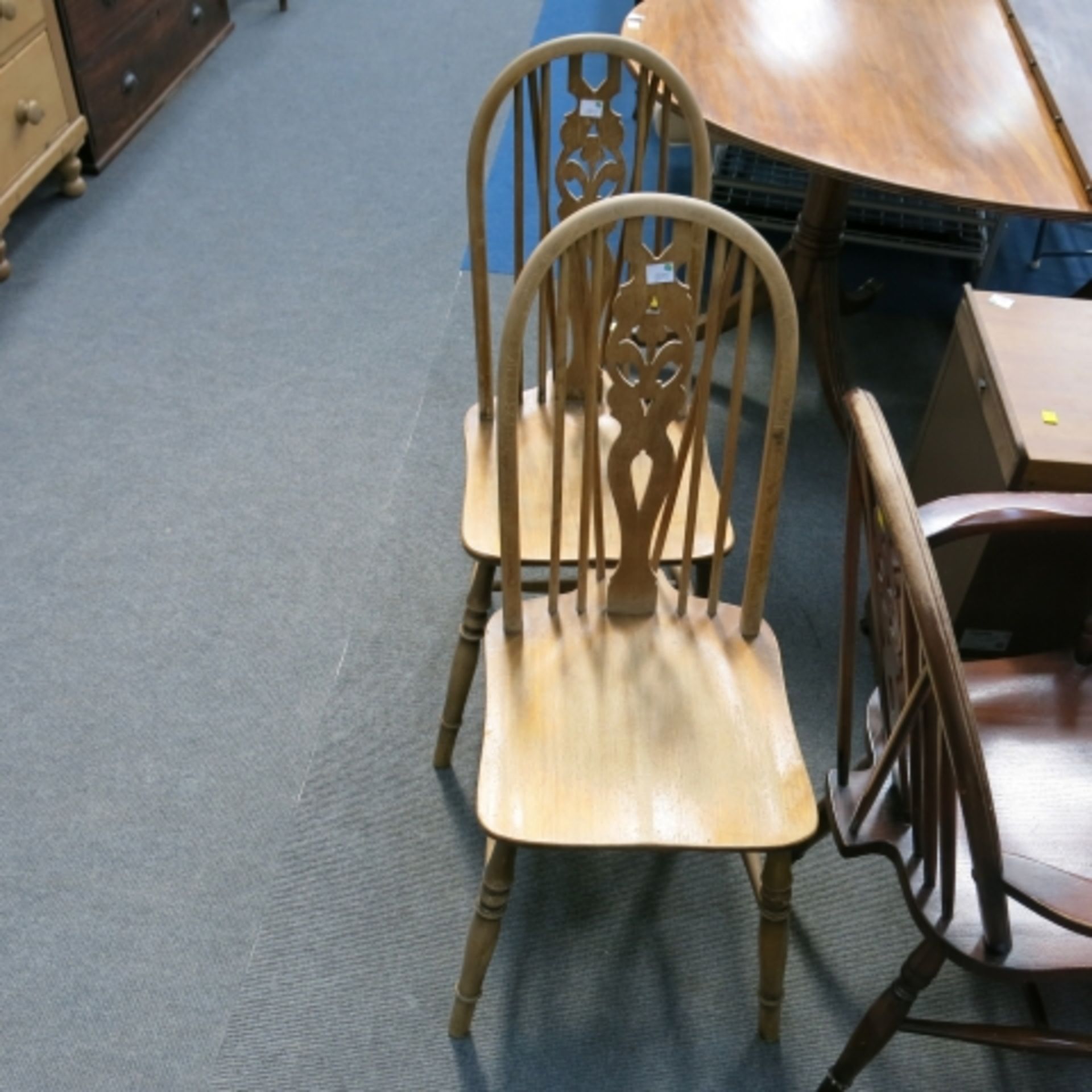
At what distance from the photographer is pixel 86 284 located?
8.50ft

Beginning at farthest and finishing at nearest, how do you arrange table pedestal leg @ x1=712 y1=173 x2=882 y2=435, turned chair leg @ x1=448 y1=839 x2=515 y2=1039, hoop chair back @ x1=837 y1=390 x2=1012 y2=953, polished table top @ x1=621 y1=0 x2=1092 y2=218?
table pedestal leg @ x1=712 y1=173 x2=882 y2=435 < polished table top @ x1=621 y1=0 x2=1092 y2=218 < turned chair leg @ x1=448 y1=839 x2=515 y2=1039 < hoop chair back @ x1=837 y1=390 x2=1012 y2=953

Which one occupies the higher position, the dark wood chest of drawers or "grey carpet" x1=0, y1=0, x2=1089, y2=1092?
the dark wood chest of drawers

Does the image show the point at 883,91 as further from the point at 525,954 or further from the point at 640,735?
the point at 525,954

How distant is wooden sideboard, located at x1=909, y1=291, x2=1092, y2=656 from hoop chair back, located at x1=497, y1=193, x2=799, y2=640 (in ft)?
1.46

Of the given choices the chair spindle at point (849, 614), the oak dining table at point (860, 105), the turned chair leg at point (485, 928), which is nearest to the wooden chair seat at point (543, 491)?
the chair spindle at point (849, 614)

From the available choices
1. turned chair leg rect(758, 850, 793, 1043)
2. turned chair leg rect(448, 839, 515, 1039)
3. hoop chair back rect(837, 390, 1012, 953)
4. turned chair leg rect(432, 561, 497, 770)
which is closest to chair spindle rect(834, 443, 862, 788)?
hoop chair back rect(837, 390, 1012, 953)

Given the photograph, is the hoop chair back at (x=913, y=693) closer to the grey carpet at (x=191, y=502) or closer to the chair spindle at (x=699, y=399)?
the chair spindle at (x=699, y=399)

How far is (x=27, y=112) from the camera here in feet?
8.30

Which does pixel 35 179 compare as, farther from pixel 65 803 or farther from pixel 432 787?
pixel 432 787

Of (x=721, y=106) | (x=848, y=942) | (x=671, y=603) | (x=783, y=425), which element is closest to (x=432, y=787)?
(x=671, y=603)

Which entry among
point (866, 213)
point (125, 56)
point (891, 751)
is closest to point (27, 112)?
point (125, 56)

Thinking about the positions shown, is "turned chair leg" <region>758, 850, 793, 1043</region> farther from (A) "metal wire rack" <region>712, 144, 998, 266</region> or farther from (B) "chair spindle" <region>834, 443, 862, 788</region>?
(A) "metal wire rack" <region>712, 144, 998, 266</region>

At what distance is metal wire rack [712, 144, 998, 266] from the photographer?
2572 millimetres

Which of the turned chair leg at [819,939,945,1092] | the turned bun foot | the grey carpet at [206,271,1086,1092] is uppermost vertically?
the turned bun foot
